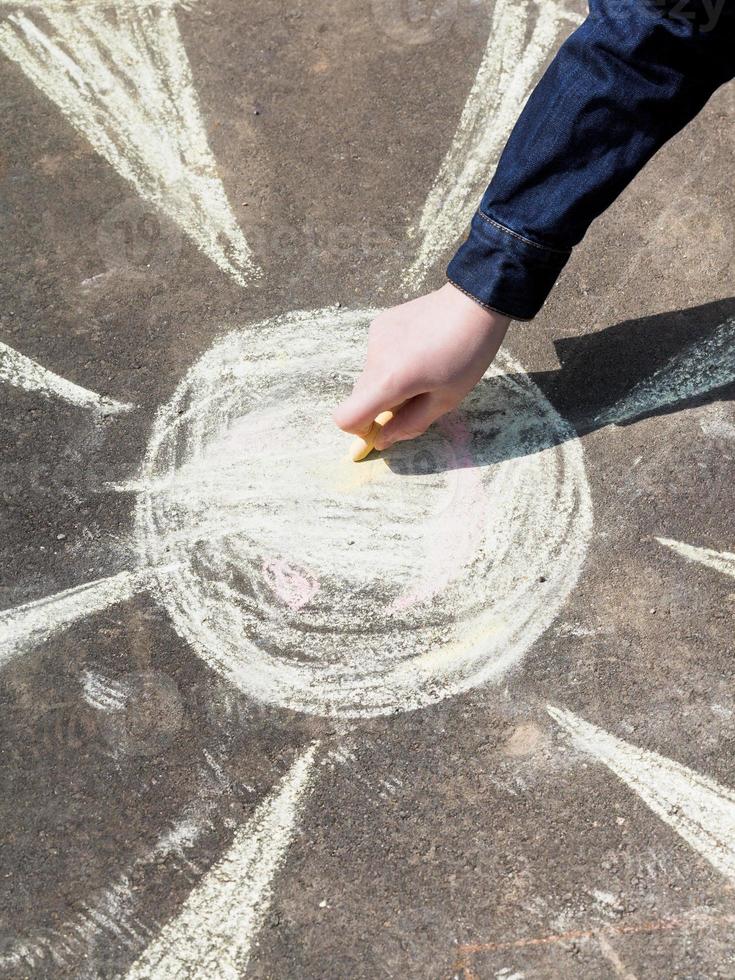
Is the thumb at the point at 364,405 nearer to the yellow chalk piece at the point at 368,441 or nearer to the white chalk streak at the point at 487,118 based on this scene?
the yellow chalk piece at the point at 368,441

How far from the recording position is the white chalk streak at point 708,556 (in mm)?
2832

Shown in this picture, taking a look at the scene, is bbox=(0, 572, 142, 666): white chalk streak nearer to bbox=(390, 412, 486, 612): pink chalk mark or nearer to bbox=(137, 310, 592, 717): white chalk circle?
bbox=(137, 310, 592, 717): white chalk circle

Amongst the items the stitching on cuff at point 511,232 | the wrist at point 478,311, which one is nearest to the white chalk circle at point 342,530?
the wrist at point 478,311

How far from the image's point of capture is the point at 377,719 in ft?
8.62

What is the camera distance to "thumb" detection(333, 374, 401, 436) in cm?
272

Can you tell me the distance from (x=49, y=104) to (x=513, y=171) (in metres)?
2.44

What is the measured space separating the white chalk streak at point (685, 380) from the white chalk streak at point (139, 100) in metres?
1.40

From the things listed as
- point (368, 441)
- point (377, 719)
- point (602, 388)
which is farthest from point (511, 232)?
point (377, 719)

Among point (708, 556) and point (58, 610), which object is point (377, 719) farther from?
point (708, 556)

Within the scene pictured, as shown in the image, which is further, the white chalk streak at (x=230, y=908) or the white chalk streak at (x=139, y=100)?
the white chalk streak at (x=139, y=100)

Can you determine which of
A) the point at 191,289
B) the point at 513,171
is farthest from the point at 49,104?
the point at 513,171

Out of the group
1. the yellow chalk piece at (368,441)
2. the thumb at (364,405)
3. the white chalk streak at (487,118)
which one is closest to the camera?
the thumb at (364,405)

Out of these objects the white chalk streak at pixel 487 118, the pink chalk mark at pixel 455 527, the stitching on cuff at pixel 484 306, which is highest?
the stitching on cuff at pixel 484 306

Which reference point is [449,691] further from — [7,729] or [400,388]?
[7,729]
